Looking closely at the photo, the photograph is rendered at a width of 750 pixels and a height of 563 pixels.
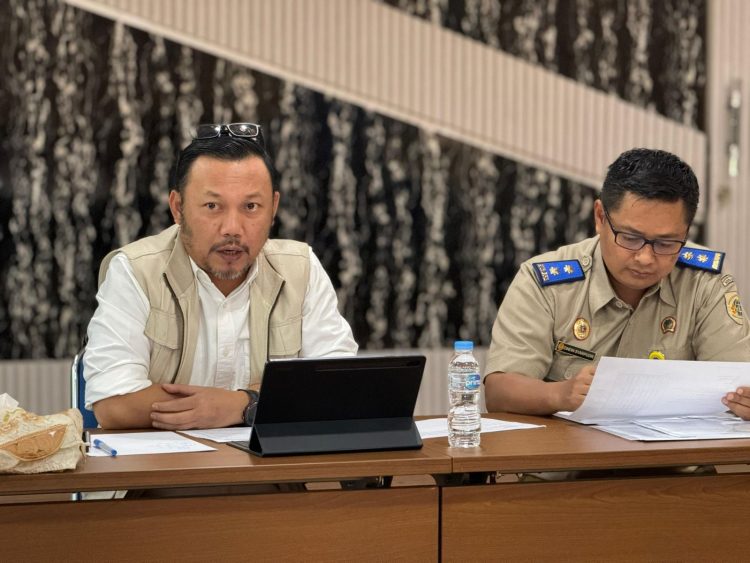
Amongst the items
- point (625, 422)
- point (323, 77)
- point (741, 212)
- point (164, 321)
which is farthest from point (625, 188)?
point (741, 212)

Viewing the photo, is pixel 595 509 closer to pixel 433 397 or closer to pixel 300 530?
pixel 300 530

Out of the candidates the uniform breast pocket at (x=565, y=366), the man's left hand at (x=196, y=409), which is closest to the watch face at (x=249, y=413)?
the man's left hand at (x=196, y=409)

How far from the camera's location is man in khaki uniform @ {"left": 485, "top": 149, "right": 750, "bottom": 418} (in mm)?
2596

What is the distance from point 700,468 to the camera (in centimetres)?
213

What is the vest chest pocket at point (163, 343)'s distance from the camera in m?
2.50

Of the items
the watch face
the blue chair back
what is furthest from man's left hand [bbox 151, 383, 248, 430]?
the blue chair back

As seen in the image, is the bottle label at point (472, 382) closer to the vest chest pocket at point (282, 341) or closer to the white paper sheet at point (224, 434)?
the white paper sheet at point (224, 434)

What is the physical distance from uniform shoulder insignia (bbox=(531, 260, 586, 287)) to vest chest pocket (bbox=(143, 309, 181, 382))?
979mm

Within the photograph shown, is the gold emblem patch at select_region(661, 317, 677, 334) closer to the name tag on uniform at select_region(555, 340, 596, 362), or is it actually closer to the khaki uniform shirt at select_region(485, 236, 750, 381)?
the khaki uniform shirt at select_region(485, 236, 750, 381)

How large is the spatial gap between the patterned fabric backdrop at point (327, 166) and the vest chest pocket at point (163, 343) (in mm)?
1791

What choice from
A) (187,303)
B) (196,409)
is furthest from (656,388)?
(187,303)

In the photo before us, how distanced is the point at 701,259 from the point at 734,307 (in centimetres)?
16

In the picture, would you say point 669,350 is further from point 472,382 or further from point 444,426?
point 472,382

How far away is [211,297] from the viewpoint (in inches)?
103
